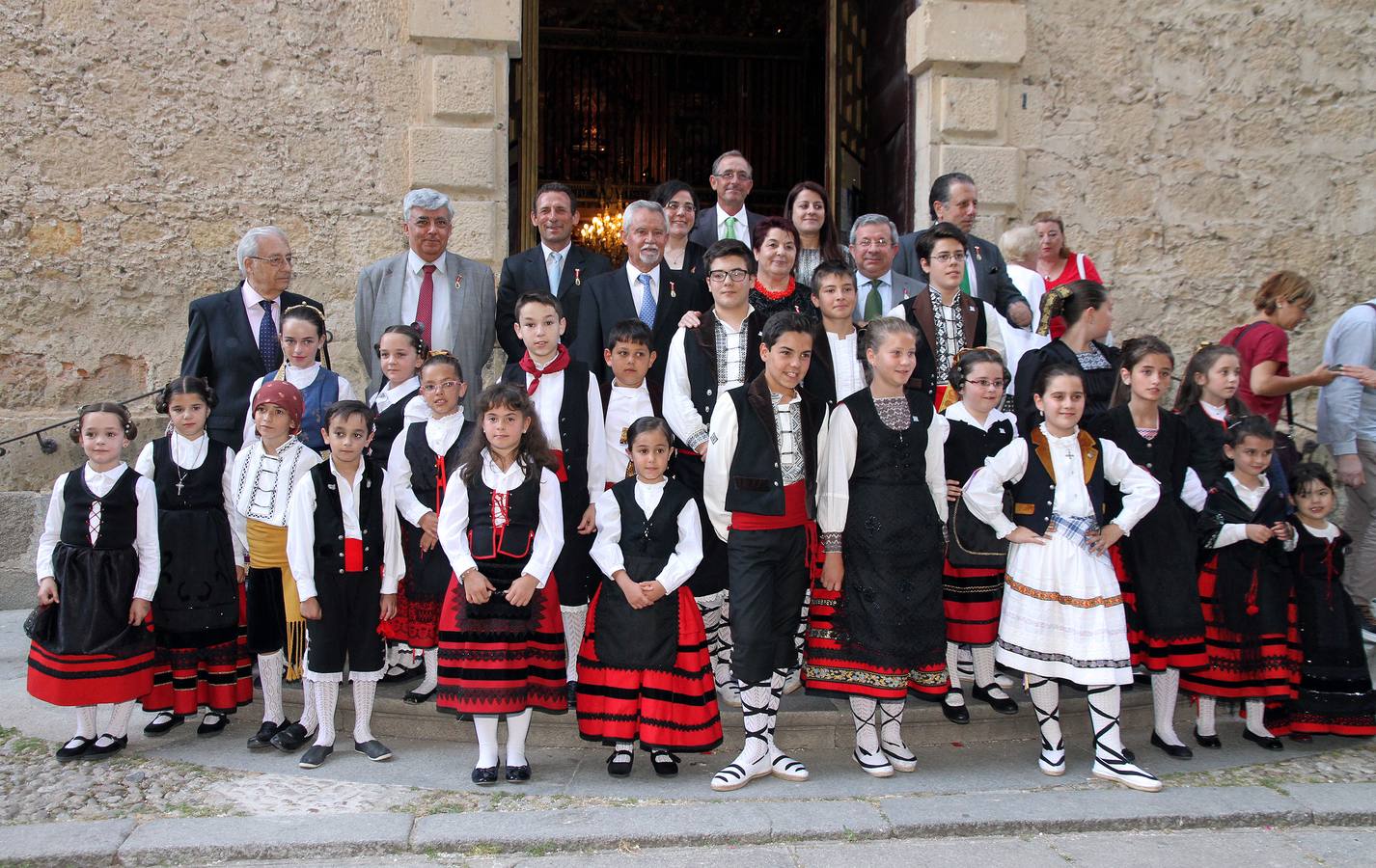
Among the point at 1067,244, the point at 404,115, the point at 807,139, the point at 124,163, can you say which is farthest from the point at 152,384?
the point at 807,139

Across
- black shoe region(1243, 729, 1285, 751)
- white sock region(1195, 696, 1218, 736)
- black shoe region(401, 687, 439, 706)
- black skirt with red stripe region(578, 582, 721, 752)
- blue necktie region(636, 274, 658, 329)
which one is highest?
blue necktie region(636, 274, 658, 329)

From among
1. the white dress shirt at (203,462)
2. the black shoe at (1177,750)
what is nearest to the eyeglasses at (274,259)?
the white dress shirt at (203,462)

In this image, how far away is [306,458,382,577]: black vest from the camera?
12.4 ft

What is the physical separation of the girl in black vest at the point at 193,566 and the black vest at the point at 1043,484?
9.29ft

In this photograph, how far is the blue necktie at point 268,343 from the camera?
455cm

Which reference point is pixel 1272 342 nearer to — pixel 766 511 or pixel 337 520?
pixel 766 511

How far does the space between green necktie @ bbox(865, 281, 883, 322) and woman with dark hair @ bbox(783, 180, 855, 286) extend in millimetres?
134

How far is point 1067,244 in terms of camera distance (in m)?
6.36

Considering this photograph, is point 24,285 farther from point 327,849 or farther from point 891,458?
point 891,458

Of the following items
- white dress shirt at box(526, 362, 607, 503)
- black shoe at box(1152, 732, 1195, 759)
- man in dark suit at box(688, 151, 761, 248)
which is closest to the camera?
black shoe at box(1152, 732, 1195, 759)

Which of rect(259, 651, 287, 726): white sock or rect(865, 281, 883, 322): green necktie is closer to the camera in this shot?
rect(259, 651, 287, 726): white sock

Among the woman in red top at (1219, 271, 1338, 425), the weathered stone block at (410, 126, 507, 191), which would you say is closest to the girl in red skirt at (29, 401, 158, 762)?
the weathered stone block at (410, 126, 507, 191)

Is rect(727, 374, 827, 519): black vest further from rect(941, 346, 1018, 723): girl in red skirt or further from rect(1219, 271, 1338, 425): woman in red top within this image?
rect(1219, 271, 1338, 425): woman in red top

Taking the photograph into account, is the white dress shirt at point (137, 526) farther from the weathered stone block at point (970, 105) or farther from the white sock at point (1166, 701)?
the weathered stone block at point (970, 105)
